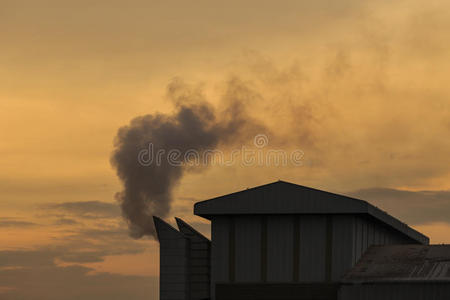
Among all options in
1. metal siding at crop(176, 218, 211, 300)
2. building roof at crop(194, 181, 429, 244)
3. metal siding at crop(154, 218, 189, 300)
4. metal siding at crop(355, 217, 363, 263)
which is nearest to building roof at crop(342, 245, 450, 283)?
metal siding at crop(355, 217, 363, 263)

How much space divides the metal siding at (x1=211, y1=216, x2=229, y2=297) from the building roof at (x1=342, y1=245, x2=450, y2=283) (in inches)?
326

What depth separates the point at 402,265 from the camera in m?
53.5

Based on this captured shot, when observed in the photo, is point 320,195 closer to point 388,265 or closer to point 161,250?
point 388,265

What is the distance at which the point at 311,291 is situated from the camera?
53656mm

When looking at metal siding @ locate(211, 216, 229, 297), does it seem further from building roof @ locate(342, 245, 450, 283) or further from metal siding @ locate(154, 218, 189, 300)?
building roof @ locate(342, 245, 450, 283)

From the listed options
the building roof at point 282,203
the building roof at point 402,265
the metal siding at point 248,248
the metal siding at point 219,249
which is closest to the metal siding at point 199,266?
the metal siding at point 219,249

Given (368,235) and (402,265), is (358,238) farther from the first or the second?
(402,265)

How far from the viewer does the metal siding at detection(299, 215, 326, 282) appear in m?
54.2

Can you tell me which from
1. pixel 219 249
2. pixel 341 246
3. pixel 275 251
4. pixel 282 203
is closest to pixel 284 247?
pixel 275 251

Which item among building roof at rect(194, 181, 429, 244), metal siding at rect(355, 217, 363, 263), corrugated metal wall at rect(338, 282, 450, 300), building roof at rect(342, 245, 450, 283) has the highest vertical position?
building roof at rect(194, 181, 429, 244)

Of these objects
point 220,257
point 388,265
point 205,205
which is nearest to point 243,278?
point 220,257

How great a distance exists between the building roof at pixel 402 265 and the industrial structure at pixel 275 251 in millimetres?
68

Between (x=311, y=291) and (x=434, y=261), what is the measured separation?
27.4 ft

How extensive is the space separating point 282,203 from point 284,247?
121 inches
